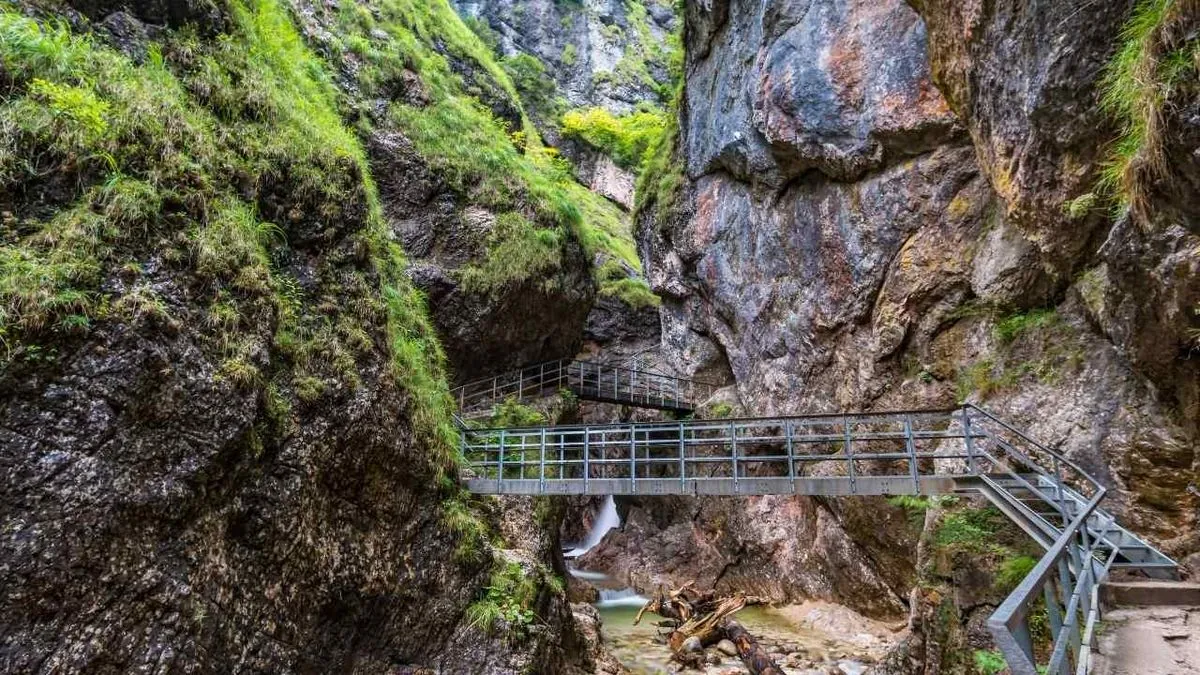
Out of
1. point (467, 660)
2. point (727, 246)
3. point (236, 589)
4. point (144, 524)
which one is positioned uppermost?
point (727, 246)

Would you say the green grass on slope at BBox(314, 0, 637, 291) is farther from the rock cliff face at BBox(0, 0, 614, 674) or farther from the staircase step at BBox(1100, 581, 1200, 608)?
the staircase step at BBox(1100, 581, 1200, 608)

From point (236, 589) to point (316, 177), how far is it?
451 centimetres

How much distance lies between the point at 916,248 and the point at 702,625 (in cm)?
818

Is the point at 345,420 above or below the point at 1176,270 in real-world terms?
below

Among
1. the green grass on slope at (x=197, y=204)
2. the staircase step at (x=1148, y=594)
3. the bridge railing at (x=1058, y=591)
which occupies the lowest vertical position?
the staircase step at (x=1148, y=594)

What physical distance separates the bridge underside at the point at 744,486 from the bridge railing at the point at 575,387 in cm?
536

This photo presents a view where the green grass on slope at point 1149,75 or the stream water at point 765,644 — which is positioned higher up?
the green grass on slope at point 1149,75

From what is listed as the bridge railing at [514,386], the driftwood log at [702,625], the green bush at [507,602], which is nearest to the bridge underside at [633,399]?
the bridge railing at [514,386]

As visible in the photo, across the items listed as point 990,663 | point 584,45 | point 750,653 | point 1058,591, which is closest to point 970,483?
point 990,663

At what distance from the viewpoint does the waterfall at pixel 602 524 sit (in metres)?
23.0

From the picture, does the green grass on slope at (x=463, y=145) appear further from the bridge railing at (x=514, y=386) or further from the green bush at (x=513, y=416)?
the green bush at (x=513, y=416)

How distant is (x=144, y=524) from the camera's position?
4426 mm

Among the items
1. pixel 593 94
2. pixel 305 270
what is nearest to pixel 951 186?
pixel 305 270

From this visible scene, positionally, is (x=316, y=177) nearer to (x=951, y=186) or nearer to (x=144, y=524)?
(x=144, y=524)
